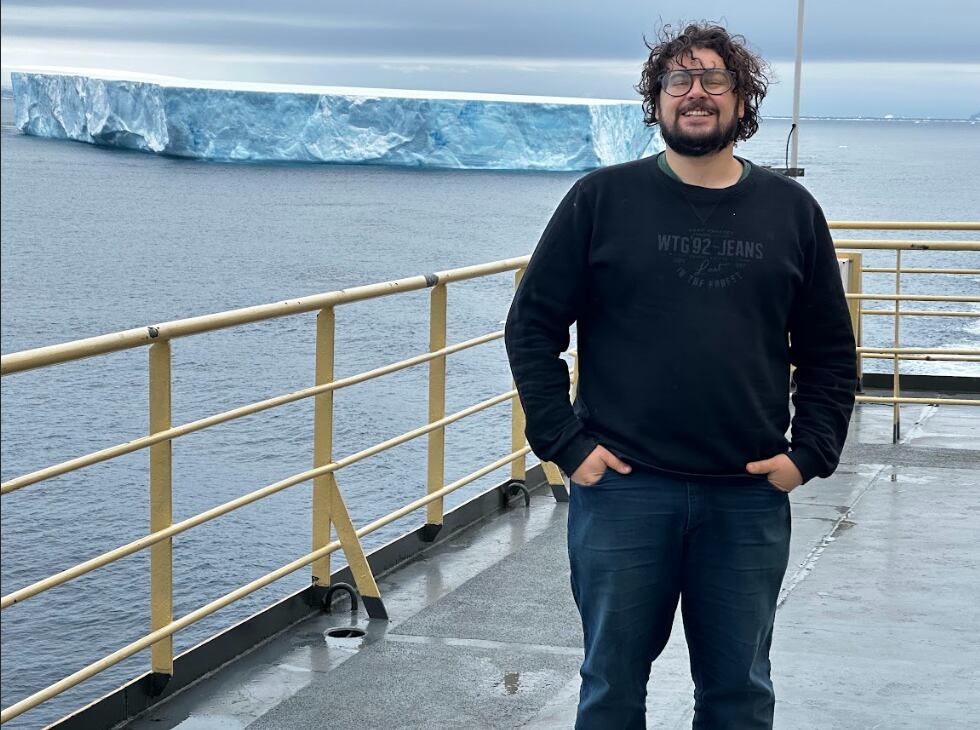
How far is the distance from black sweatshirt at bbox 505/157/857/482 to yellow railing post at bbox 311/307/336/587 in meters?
1.56

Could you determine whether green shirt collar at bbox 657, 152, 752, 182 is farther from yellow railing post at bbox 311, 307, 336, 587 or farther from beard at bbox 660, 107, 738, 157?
yellow railing post at bbox 311, 307, 336, 587

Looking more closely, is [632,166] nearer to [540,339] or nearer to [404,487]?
[540,339]

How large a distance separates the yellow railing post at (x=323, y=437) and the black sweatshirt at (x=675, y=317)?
156cm

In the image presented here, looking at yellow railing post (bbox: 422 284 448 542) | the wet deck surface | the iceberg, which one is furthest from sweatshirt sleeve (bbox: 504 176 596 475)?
the iceberg

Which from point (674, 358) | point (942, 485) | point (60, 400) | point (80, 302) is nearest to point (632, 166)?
point (674, 358)

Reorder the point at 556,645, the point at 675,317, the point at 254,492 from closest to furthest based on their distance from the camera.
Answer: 1. the point at 675,317
2. the point at 556,645
3. the point at 254,492

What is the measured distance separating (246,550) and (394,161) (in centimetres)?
5092

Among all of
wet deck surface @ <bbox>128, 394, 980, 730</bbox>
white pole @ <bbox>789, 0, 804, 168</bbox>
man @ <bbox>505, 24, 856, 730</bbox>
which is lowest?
wet deck surface @ <bbox>128, 394, 980, 730</bbox>

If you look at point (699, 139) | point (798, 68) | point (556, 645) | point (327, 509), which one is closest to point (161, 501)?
point (327, 509)

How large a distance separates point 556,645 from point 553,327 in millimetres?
1609

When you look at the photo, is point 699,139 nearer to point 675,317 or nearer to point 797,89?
point 675,317

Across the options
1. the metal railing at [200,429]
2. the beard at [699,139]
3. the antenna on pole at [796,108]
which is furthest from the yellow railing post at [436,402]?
the antenna on pole at [796,108]

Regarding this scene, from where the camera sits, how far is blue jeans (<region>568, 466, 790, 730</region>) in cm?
212

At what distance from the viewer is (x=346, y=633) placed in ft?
12.2
